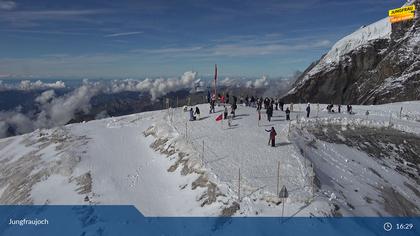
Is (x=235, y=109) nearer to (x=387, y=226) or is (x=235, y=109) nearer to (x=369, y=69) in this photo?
(x=387, y=226)

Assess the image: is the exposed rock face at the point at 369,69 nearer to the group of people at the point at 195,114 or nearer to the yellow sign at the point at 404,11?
the yellow sign at the point at 404,11

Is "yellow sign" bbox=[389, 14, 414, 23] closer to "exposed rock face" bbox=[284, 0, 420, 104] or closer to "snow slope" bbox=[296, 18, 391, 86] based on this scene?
"exposed rock face" bbox=[284, 0, 420, 104]

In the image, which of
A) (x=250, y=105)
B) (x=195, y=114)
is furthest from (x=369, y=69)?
(x=195, y=114)

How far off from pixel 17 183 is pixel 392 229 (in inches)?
1232

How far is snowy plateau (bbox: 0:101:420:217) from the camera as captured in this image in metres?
24.3

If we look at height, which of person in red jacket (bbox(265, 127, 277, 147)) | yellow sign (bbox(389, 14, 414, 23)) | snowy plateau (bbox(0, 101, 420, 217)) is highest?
yellow sign (bbox(389, 14, 414, 23))

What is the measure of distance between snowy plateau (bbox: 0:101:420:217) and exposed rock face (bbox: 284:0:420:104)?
252ft

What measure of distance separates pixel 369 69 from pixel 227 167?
392ft

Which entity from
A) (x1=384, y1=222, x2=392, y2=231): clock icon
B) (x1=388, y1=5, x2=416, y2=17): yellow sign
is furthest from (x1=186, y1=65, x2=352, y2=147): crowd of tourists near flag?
(x1=388, y1=5, x2=416, y2=17): yellow sign

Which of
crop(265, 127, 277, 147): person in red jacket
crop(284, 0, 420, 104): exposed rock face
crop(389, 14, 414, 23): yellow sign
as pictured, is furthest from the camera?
crop(389, 14, 414, 23): yellow sign

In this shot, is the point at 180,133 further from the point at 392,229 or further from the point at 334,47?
the point at 334,47

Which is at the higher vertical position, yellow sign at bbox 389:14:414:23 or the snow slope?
yellow sign at bbox 389:14:414:23

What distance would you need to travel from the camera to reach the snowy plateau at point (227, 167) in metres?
24.3

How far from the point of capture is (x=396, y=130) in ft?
150
